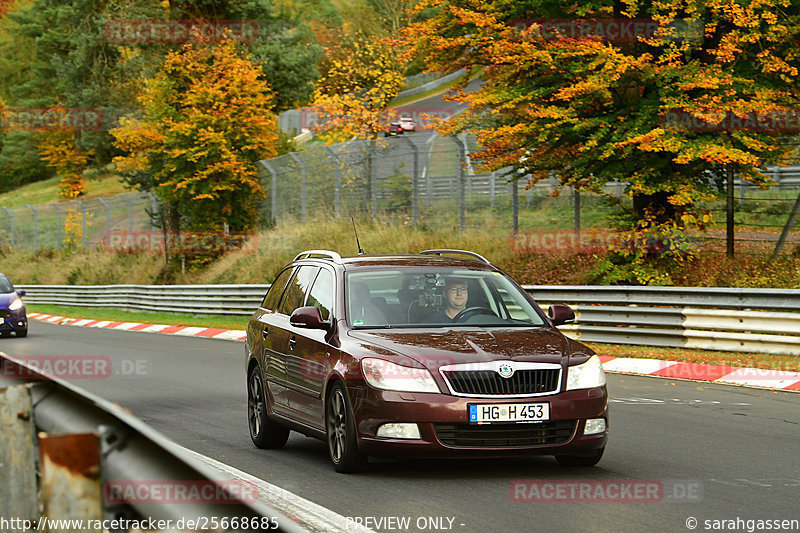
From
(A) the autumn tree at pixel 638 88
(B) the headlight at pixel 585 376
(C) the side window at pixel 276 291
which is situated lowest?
(B) the headlight at pixel 585 376

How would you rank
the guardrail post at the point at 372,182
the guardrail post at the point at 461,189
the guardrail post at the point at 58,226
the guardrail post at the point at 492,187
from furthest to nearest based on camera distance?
the guardrail post at the point at 58,226, the guardrail post at the point at 372,182, the guardrail post at the point at 492,187, the guardrail post at the point at 461,189

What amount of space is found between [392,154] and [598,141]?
1213 centimetres

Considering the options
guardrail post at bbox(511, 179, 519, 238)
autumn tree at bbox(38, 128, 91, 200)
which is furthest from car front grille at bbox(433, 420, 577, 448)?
autumn tree at bbox(38, 128, 91, 200)

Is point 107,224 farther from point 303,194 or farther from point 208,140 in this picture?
point 303,194

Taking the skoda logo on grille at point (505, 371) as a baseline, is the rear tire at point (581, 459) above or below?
below

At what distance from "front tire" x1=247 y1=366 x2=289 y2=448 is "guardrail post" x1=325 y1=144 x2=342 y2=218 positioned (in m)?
24.9

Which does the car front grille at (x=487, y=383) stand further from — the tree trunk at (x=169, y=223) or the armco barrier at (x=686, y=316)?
the tree trunk at (x=169, y=223)

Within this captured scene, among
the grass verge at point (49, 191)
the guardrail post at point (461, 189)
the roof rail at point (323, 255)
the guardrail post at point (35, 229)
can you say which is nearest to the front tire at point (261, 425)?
the roof rail at point (323, 255)

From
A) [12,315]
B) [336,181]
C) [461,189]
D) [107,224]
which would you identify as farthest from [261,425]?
[107,224]

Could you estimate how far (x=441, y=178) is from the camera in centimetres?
3061

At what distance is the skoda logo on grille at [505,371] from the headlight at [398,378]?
17.4 inches

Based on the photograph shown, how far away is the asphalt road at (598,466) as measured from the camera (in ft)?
22.3

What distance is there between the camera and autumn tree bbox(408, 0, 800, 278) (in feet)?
66.2

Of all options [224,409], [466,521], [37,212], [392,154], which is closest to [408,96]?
[37,212]
